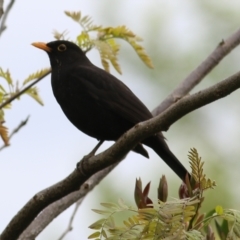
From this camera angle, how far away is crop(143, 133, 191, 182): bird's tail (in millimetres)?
4539

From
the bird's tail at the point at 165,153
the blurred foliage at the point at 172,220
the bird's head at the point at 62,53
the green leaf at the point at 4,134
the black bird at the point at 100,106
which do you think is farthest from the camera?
the bird's head at the point at 62,53

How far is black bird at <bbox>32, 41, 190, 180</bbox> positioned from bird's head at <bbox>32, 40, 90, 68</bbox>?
333mm

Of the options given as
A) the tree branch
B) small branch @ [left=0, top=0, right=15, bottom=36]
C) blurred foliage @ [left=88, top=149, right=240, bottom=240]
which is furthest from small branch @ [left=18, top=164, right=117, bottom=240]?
small branch @ [left=0, top=0, right=15, bottom=36]

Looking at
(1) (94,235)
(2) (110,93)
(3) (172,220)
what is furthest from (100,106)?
(3) (172,220)

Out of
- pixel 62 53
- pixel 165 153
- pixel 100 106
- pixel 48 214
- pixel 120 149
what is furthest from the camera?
pixel 62 53

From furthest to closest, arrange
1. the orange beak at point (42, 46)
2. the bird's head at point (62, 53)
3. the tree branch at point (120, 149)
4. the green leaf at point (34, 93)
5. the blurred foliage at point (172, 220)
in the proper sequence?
the orange beak at point (42, 46)
the bird's head at point (62, 53)
the green leaf at point (34, 93)
the tree branch at point (120, 149)
the blurred foliage at point (172, 220)

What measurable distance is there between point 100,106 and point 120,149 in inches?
64.4

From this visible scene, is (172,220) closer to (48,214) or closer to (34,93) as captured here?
(48,214)

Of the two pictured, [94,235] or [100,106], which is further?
[100,106]

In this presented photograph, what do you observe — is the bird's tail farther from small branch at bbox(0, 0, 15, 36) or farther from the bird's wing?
small branch at bbox(0, 0, 15, 36)

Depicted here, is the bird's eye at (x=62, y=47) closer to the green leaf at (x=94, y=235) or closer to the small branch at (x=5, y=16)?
the small branch at (x=5, y=16)

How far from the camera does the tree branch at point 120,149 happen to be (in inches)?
113

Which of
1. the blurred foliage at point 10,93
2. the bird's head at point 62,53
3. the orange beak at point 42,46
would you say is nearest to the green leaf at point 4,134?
the blurred foliage at point 10,93

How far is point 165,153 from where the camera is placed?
15.3 feet
